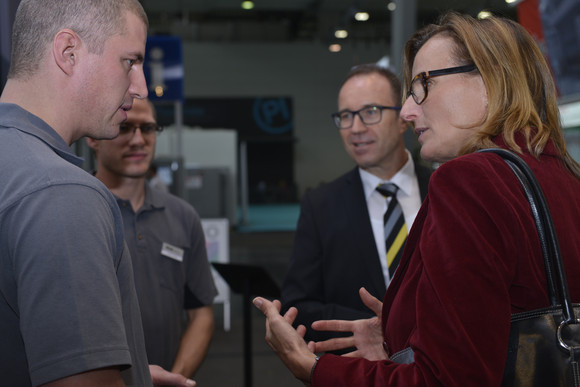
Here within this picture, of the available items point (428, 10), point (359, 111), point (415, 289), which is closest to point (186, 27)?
point (428, 10)

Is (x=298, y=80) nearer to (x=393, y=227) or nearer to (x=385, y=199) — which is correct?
(x=385, y=199)

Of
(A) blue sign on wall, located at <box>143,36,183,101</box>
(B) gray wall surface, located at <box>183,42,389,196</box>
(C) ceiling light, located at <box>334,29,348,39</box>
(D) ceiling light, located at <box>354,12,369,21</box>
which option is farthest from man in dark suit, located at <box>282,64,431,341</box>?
(B) gray wall surface, located at <box>183,42,389,196</box>

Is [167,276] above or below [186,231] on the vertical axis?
below

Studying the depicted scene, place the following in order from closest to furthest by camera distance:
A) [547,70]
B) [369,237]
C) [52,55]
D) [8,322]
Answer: [8,322] < [52,55] < [547,70] < [369,237]

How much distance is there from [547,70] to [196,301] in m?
1.72

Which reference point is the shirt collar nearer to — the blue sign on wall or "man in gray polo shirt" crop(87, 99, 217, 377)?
"man in gray polo shirt" crop(87, 99, 217, 377)

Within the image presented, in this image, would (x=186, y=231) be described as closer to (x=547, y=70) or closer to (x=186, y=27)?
(x=547, y=70)

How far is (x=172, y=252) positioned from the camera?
2.26 meters

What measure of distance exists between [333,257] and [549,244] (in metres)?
1.22

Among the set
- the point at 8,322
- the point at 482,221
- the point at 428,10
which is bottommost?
the point at 8,322

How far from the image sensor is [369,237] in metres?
2.16

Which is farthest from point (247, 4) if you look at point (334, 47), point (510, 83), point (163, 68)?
point (510, 83)

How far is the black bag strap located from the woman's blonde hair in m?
0.12

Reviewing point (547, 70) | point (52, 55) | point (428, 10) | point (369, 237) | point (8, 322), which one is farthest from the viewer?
point (428, 10)
